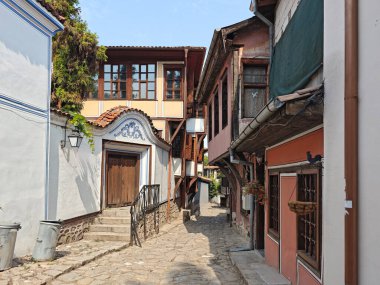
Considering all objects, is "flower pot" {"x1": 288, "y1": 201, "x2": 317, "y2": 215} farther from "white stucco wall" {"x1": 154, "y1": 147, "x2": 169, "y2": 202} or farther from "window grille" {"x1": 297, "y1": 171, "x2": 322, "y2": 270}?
"white stucco wall" {"x1": 154, "y1": 147, "x2": 169, "y2": 202}

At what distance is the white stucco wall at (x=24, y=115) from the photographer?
632cm

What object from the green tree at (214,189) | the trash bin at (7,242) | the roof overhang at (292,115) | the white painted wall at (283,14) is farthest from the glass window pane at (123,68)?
the green tree at (214,189)

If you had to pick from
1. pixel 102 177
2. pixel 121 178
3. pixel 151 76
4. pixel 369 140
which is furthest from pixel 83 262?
pixel 151 76

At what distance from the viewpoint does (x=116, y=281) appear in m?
6.43

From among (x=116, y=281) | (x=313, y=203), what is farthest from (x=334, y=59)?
(x=116, y=281)

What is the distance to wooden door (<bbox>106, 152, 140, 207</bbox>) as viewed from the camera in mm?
11727

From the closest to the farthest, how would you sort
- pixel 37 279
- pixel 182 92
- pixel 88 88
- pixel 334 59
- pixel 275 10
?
pixel 334 59, pixel 37 279, pixel 275 10, pixel 88 88, pixel 182 92

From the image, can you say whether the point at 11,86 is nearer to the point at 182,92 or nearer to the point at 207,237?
the point at 207,237

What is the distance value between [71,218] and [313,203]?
20.0ft

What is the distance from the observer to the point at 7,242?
586 cm

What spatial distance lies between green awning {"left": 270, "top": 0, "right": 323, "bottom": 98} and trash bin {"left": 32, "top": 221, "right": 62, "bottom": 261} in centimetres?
474

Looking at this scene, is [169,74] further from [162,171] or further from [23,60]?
[23,60]

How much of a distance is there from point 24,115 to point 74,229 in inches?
133

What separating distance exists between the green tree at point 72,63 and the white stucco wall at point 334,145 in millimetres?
11243
